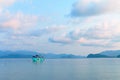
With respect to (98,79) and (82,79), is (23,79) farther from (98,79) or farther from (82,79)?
(98,79)

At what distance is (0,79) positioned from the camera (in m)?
68.4

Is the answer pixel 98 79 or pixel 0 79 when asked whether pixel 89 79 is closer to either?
pixel 98 79

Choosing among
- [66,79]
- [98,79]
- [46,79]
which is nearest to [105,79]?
[98,79]

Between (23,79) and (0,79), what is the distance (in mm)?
7322

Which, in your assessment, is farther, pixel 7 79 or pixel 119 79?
pixel 7 79

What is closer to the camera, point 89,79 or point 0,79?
point 89,79

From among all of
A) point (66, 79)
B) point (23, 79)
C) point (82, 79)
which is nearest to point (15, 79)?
point (23, 79)

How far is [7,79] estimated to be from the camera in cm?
6812

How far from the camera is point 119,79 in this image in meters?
63.9

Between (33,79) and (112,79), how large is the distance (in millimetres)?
23112

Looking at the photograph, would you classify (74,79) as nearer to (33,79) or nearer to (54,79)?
(54,79)

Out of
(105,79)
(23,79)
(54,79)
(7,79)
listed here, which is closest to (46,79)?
(54,79)

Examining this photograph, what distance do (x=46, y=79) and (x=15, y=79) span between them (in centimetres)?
921

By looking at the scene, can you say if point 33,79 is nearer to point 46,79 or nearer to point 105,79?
point 46,79
